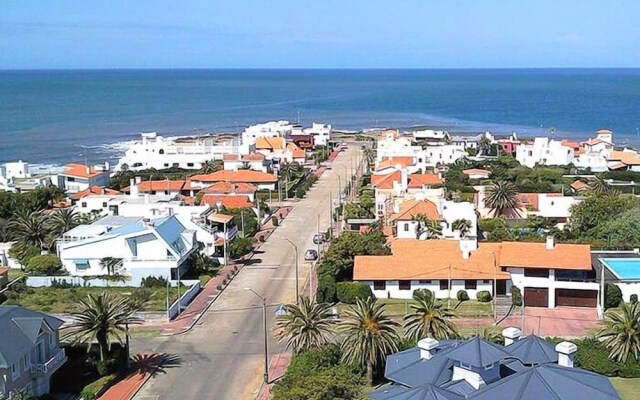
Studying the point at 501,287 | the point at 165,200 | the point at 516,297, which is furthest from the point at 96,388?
the point at 165,200

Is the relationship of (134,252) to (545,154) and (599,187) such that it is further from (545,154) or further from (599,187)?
(545,154)

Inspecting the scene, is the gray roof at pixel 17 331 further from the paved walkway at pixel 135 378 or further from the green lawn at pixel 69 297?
the green lawn at pixel 69 297

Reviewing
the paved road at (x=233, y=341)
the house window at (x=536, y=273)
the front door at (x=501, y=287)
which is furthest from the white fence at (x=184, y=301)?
the house window at (x=536, y=273)

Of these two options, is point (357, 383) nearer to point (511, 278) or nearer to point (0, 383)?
point (0, 383)

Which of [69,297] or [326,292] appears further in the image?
[69,297]

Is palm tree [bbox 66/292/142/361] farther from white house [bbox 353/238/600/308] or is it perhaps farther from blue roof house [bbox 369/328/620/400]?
white house [bbox 353/238/600/308]

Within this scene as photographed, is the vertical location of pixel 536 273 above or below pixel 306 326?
below

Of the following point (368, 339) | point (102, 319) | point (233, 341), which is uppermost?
point (102, 319)
